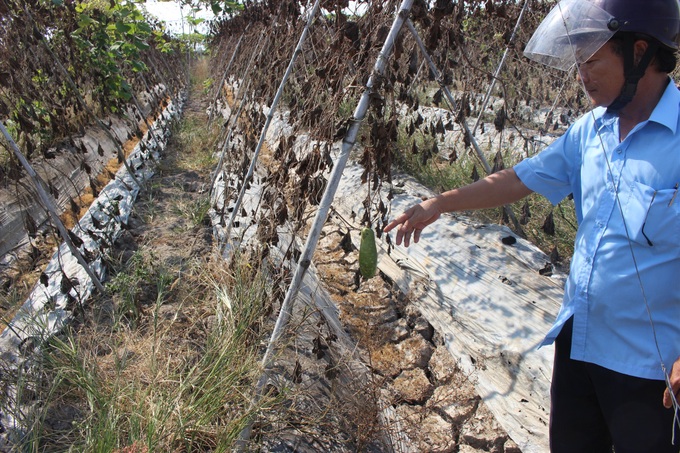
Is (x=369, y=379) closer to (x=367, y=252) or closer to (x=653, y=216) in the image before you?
(x=367, y=252)

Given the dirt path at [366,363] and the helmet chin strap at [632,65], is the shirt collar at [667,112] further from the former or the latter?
the dirt path at [366,363]

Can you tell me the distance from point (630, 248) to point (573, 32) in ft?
1.94

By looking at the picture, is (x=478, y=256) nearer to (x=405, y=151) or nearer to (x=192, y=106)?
(x=405, y=151)

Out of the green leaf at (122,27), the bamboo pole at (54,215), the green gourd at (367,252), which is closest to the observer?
the green gourd at (367,252)

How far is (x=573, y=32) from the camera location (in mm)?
1405

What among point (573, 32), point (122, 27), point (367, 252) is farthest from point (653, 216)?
point (122, 27)

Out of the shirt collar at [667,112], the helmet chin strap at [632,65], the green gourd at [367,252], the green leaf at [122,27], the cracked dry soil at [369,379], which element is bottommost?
the cracked dry soil at [369,379]

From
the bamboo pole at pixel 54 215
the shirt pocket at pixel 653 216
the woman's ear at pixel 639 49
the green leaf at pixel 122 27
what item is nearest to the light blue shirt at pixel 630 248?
the shirt pocket at pixel 653 216

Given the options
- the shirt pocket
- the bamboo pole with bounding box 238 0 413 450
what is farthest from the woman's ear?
the bamboo pole with bounding box 238 0 413 450

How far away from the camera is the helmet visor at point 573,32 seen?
4.42ft

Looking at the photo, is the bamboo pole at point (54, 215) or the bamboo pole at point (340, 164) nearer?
the bamboo pole at point (340, 164)

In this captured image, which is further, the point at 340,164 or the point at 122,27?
the point at 122,27

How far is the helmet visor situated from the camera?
4.42 ft

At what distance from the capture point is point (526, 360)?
224 centimetres
